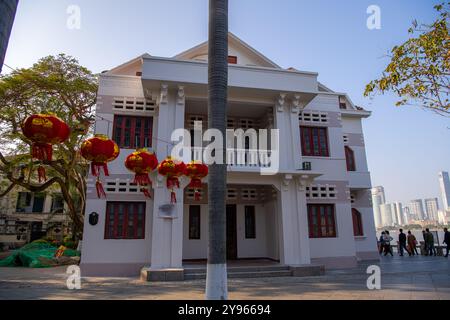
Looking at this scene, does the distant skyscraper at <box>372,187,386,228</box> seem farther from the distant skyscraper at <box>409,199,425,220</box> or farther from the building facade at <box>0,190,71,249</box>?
the building facade at <box>0,190,71,249</box>

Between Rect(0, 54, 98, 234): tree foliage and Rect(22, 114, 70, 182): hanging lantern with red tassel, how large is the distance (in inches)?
305

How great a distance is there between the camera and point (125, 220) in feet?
35.4

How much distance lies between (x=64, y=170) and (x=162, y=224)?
862cm

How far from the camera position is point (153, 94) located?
11.1 meters

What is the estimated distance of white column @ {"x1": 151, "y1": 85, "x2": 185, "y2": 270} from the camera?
31.5 feet

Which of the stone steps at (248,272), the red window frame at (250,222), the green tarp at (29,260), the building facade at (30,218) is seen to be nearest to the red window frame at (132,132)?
the stone steps at (248,272)

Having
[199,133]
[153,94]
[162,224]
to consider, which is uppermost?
[153,94]

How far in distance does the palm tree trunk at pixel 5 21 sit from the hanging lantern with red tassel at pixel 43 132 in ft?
6.77

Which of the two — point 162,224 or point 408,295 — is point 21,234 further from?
point 408,295

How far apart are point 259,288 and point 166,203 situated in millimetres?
3993

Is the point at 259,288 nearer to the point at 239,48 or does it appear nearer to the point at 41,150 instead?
the point at 41,150

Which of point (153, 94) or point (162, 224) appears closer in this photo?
point (162, 224)

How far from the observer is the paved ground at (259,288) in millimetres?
6941

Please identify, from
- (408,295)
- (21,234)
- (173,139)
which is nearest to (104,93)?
(173,139)
